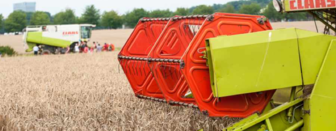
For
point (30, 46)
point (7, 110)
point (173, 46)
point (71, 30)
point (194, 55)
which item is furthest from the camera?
point (71, 30)

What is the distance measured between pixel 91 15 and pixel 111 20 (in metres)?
5.10

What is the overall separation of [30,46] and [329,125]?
112 ft

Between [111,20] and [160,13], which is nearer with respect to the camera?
[160,13]

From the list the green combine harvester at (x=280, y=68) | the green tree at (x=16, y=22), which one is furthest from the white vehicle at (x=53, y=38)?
the green tree at (x=16, y=22)

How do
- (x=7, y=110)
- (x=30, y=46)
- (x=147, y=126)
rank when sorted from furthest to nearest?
(x=30, y=46) → (x=7, y=110) → (x=147, y=126)

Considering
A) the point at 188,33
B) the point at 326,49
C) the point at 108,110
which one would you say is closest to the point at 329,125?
the point at 326,49

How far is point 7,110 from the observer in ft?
19.1

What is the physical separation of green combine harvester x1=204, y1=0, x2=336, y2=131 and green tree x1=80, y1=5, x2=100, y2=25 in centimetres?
8476

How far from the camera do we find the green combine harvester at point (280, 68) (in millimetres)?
3729

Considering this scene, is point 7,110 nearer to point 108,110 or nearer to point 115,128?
point 108,110

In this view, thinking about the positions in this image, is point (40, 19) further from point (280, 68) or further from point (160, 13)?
point (280, 68)

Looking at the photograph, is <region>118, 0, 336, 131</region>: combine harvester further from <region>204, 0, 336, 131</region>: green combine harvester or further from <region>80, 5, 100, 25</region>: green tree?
<region>80, 5, 100, 25</region>: green tree

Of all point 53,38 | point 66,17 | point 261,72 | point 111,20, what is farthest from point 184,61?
point 66,17

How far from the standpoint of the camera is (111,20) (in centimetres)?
8638
